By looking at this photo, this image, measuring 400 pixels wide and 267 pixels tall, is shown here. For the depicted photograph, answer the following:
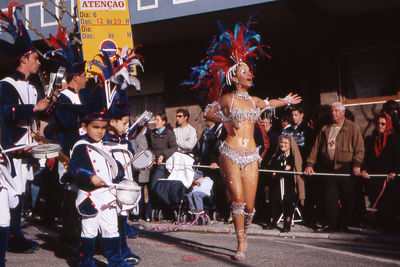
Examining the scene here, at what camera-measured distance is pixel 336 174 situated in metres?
8.31

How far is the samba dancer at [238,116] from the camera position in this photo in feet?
19.6

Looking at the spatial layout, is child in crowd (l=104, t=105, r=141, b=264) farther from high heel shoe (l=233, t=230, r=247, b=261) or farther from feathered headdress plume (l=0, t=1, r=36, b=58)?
feathered headdress plume (l=0, t=1, r=36, b=58)

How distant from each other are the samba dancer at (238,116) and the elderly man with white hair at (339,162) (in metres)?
2.20

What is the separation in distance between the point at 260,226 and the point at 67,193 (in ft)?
13.5

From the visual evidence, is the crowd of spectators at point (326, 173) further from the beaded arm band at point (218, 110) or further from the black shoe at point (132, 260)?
the black shoe at point (132, 260)

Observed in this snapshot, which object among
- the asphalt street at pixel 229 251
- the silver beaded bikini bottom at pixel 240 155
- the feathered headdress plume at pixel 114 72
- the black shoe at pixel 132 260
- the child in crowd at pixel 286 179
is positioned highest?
the feathered headdress plume at pixel 114 72

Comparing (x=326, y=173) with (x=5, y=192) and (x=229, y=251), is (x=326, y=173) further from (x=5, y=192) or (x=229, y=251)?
(x=5, y=192)

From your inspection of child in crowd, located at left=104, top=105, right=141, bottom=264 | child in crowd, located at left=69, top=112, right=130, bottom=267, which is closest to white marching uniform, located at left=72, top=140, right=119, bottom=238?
child in crowd, located at left=69, top=112, right=130, bottom=267

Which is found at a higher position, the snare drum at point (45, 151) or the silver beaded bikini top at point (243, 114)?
the silver beaded bikini top at point (243, 114)

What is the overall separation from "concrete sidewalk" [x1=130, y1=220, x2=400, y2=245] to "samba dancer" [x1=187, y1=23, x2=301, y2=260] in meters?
2.35

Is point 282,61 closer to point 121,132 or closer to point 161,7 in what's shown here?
point 161,7

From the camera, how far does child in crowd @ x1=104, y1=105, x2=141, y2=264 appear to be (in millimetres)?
5461

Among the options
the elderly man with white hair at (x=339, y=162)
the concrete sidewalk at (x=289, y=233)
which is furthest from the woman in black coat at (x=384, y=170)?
the concrete sidewalk at (x=289, y=233)

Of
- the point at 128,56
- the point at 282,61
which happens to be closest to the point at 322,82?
the point at 282,61
